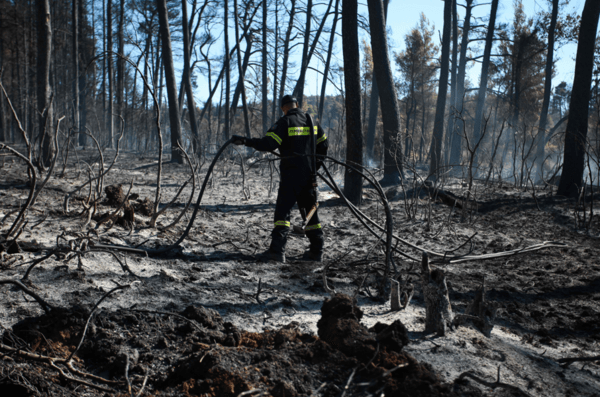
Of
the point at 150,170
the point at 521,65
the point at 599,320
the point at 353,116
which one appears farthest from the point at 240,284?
the point at 521,65

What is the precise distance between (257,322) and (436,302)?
3.66 ft

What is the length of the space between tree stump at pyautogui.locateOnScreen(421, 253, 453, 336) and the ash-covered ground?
65 millimetres

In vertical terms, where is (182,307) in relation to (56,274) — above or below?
below

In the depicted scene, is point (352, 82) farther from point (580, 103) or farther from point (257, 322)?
point (257, 322)

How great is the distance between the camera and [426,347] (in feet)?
6.51

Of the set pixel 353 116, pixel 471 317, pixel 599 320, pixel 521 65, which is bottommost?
pixel 599 320

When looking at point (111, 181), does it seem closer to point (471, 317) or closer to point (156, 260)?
point (156, 260)

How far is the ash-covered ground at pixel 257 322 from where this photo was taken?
159cm

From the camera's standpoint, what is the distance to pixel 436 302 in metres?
2.12

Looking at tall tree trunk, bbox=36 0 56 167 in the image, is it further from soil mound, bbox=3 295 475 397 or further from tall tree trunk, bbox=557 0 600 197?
tall tree trunk, bbox=557 0 600 197

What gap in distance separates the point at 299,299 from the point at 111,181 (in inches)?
253

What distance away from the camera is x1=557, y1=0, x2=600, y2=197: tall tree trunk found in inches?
283

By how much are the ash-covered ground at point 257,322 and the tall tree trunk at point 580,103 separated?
331cm

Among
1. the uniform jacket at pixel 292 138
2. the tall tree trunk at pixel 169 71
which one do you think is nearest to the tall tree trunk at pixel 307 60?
the tall tree trunk at pixel 169 71
